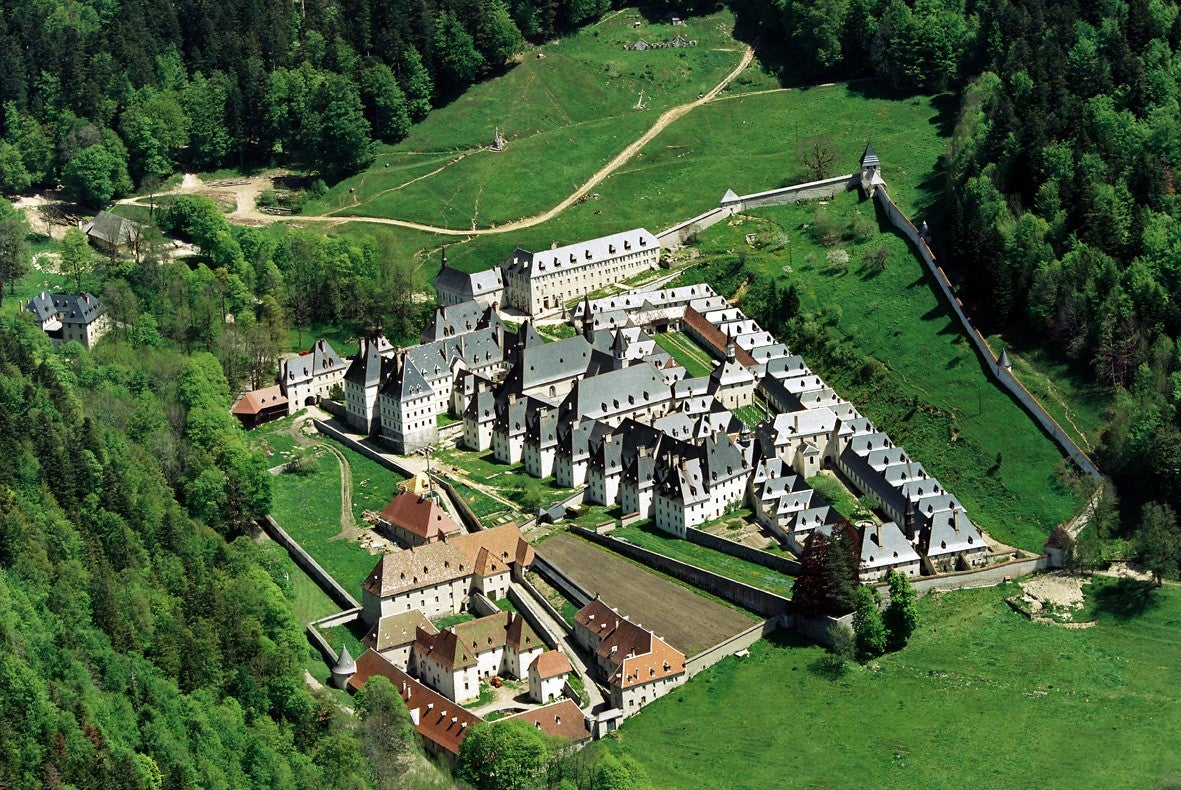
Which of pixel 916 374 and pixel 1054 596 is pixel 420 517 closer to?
pixel 1054 596

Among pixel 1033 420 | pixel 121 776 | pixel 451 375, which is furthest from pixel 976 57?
pixel 121 776

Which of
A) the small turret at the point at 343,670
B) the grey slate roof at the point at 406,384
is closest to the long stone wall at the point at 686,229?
the grey slate roof at the point at 406,384

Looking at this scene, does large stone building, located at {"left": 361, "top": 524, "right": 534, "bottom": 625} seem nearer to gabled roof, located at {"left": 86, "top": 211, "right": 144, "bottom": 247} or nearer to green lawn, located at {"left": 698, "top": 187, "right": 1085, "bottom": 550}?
green lawn, located at {"left": 698, "top": 187, "right": 1085, "bottom": 550}

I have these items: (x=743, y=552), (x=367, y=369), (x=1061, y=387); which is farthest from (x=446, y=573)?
(x=1061, y=387)

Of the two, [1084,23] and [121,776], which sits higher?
[1084,23]

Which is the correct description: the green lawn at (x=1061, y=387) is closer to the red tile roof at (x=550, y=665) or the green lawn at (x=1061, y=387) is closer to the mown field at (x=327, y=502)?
the red tile roof at (x=550, y=665)

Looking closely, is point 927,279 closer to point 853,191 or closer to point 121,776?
point 853,191

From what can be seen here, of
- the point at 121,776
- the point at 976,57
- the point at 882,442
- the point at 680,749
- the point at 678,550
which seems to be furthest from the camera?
the point at 976,57
